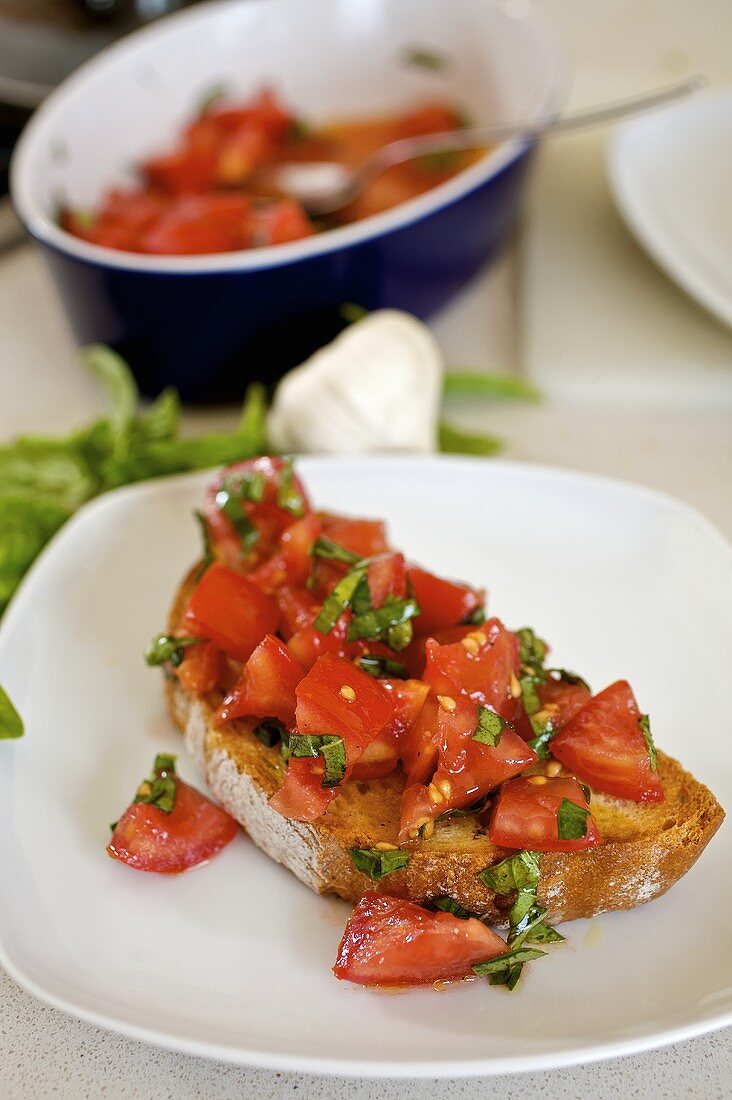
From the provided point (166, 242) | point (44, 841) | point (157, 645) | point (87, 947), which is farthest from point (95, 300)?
point (87, 947)

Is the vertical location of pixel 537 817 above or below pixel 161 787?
above

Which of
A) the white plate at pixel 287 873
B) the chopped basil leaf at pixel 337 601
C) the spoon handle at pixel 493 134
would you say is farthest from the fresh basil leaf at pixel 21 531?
the spoon handle at pixel 493 134

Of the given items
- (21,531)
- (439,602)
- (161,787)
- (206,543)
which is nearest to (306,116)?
(21,531)

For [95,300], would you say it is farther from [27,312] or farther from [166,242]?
[27,312]

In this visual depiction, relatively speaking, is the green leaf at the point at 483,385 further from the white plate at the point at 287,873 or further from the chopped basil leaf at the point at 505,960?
the chopped basil leaf at the point at 505,960

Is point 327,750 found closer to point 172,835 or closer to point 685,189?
point 172,835

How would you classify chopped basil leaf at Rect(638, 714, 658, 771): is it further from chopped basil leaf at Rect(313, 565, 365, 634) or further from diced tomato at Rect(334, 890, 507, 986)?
chopped basil leaf at Rect(313, 565, 365, 634)

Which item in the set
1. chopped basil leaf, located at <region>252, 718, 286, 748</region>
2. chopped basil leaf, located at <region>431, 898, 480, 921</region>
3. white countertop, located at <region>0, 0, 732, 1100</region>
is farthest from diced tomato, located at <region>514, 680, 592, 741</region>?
white countertop, located at <region>0, 0, 732, 1100</region>
